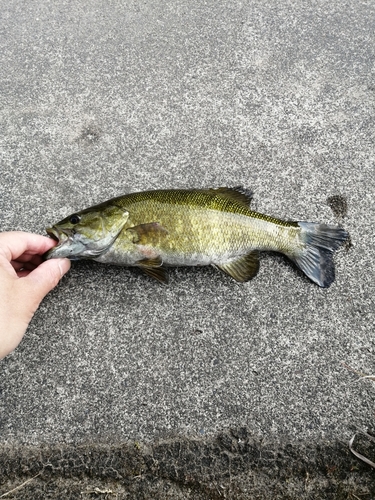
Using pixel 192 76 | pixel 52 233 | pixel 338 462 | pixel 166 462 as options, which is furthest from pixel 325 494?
pixel 192 76

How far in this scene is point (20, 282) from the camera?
2.95m

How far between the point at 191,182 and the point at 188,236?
744 millimetres

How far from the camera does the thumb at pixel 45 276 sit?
2988 millimetres

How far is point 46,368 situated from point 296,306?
1.78m

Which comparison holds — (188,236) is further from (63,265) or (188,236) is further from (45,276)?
(45,276)

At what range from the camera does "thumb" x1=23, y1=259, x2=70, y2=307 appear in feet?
9.80

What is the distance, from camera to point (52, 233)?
10.2ft

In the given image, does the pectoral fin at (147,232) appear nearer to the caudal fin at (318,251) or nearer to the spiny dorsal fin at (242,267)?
the spiny dorsal fin at (242,267)

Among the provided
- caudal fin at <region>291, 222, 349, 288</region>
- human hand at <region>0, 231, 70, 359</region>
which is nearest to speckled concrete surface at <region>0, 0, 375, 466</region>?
caudal fin at <region>291, 222, 349, 288</region>

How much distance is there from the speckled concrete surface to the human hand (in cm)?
34

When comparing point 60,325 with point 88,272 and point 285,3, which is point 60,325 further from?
point 285,3

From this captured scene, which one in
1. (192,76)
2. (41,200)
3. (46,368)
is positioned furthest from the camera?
(192,76)

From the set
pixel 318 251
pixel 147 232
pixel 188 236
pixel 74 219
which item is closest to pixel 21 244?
pixel 74 219

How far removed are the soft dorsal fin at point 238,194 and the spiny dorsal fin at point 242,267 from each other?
394mm
